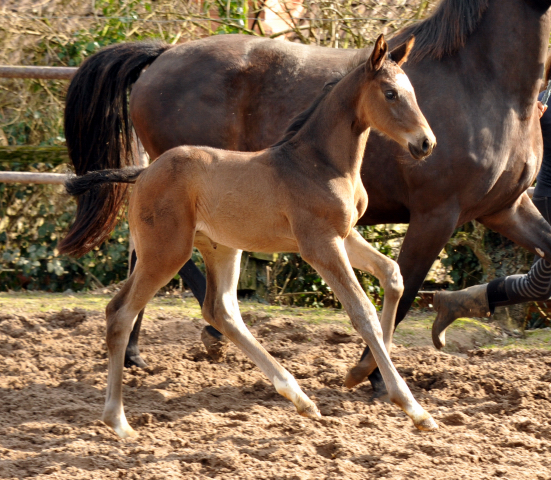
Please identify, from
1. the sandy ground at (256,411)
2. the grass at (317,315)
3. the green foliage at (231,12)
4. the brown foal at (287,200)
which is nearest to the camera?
the sandy ground at (256,411)

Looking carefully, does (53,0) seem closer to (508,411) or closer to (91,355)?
(91,355)

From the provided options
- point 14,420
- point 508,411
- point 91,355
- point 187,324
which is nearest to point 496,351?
point 508,411

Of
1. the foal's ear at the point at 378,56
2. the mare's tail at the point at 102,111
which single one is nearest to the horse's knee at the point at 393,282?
the foal's ear at the point at 378,56

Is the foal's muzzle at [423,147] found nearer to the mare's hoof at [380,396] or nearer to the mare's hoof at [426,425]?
the mare's hoof at [426,425]

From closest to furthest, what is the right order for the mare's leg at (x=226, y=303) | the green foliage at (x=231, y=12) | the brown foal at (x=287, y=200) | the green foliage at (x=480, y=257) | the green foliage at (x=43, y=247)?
1. the brown foal at (x=287, y=200)
2. the mare's leg at (x=226, y=303)
3. the green foliage at (x=480, y=257)
4. the green foliage at (x=43, y=247)
5. the green foliage at (x=231, y=12)

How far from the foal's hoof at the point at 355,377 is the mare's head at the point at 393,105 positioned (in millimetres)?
1149

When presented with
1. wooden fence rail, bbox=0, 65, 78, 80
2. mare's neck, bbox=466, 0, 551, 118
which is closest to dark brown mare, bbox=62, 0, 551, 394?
mare's neck, bbox=466, 0, 551, 118

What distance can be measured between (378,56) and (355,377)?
155 centimetres

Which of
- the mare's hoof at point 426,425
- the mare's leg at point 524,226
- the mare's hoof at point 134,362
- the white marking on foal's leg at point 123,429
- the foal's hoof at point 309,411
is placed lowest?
the mare's hoof at point 134,362

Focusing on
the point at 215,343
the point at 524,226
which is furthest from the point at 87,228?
the point at 524,226

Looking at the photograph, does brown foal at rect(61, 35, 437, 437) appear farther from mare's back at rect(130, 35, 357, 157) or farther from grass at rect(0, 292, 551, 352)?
grass at rect(0, 292, 551, 352)

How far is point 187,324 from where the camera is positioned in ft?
16.9

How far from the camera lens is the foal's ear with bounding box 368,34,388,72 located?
10.1ft

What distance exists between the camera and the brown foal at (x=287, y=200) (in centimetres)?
316
